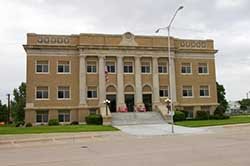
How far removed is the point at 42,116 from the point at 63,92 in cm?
425

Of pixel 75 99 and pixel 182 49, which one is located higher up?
pixel 182 49

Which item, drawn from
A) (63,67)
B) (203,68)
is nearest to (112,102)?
(63,67)

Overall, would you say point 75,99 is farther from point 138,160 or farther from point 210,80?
point 138,160

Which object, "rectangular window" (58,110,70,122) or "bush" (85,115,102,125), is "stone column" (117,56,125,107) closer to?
"bush" (85,115,102,125)

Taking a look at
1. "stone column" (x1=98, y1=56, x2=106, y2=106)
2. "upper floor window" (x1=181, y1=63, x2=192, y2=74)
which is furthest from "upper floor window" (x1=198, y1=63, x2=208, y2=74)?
"stone column" (x1=98, y1=56, x2=106, y2=106)

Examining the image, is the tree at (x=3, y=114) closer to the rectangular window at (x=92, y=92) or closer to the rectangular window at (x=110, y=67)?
the rectangular window at (x=92, y=92)

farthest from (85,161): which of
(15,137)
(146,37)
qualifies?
(146,37)

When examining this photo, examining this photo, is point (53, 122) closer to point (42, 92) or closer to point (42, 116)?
point (42, 116)

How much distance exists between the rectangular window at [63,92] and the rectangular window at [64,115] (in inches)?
80.4

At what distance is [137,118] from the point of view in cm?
4344

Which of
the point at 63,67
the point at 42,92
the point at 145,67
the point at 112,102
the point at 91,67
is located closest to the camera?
the point at 42,92

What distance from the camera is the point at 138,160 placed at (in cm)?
1220

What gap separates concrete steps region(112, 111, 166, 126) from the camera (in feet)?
137

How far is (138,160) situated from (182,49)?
134 ft
